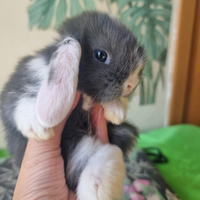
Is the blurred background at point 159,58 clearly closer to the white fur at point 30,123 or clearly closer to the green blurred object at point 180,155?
the green blurred object at point 180,155

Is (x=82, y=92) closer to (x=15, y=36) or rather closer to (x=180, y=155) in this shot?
(x=15, y=36)

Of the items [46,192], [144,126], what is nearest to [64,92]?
[46,192]

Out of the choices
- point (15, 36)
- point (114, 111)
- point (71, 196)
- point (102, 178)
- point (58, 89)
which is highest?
point (15, 36)

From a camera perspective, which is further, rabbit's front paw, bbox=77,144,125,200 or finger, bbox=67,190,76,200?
finger, bbox=67,190,76,200

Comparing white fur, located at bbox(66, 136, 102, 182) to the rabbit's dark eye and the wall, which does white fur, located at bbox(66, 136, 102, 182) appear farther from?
the wall

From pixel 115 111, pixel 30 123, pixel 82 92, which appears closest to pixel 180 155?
pixel 115 111

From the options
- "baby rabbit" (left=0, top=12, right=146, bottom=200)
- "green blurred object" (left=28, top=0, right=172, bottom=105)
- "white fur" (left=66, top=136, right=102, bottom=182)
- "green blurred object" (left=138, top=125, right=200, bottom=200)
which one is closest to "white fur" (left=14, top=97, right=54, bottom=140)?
"baby rabbit" (left=0, top=12, right=146, bottom=200)
